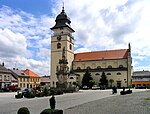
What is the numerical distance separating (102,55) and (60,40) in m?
15.9

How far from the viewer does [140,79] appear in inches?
2734

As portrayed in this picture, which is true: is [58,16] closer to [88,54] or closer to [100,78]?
[88,54]

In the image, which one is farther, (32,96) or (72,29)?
(72,29)

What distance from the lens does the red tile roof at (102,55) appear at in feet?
241

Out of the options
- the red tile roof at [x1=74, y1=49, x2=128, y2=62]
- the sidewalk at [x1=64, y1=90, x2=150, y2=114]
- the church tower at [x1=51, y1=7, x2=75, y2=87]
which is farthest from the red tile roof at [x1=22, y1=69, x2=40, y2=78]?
the sidewalk at [x1=64, y1=90, x2=150, y2=114]

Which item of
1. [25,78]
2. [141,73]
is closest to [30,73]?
[25,78]

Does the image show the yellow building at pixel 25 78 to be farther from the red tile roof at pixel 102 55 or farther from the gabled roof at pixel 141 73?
the gabled roof at pixel 141 73

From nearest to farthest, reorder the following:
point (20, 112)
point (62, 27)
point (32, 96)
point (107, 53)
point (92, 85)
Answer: point (20, 112) → point (32, 96) → point (92, 85) → point (62, 27) → point (107, 53)

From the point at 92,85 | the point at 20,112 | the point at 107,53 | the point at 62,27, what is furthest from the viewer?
the point at 107,53

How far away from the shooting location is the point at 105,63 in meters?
74.1

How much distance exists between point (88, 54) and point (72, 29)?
453 inches

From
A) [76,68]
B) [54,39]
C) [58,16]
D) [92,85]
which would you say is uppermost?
[58,16]

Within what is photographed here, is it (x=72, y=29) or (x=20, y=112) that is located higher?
(x=72, y=29)

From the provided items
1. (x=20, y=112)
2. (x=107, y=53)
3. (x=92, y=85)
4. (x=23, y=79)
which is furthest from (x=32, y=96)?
(x=107, y=53)
